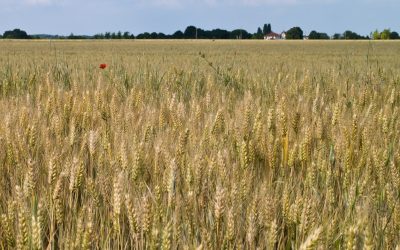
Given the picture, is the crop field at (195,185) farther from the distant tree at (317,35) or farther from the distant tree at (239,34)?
the distant tree at (239,34)

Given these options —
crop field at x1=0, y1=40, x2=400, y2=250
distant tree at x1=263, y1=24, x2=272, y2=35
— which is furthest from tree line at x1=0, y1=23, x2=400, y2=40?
crop field at x1=0, y1=40, x2=400, y2=250

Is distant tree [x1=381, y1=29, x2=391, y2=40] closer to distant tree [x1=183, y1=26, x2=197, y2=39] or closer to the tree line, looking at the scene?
the tree line

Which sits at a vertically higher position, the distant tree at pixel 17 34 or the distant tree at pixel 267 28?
the distant tree at pixel 267 28

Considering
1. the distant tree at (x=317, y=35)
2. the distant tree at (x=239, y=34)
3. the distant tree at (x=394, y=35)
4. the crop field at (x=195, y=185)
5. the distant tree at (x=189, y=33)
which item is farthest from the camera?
the distant tree at (x=239, y=34)

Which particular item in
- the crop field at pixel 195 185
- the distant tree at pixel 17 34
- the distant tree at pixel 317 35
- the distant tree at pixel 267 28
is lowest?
the crop field at pixel 195 185

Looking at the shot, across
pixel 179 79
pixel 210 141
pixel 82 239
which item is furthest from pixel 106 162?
pixel 179 79

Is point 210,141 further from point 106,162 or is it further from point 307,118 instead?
point 307,118

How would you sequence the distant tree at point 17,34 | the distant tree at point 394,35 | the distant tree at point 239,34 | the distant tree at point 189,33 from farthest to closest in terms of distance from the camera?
the distant tree at point 239,34, the distant tree at point 189,33, the distant tree at point 394,35, the distant tree at point 17,34

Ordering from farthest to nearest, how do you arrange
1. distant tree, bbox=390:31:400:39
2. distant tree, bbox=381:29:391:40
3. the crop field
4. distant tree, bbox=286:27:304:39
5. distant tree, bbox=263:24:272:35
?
distant tree, bbox=263:24:272:35 < distant tree, bbox=286:27:304:39 < distant tree, bbox=381:29:391:40 < distant tree, bbox=390:31:400:39 < the crop field

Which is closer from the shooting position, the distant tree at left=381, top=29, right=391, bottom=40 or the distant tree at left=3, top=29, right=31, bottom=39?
the distant tree at left=3, top=29, right=31, bottom=39

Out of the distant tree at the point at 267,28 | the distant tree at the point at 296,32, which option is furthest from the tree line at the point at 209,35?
the distant tree at the point at 267,28

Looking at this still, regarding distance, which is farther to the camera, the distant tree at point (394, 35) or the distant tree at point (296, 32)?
the distant tree at point (296, 32)

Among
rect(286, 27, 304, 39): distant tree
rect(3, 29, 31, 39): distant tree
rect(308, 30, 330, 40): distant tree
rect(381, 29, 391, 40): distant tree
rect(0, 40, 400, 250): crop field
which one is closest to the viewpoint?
rect(0, 40, 400, 250): crop field

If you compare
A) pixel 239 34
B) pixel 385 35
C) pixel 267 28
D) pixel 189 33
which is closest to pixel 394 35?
pixel 385 35
